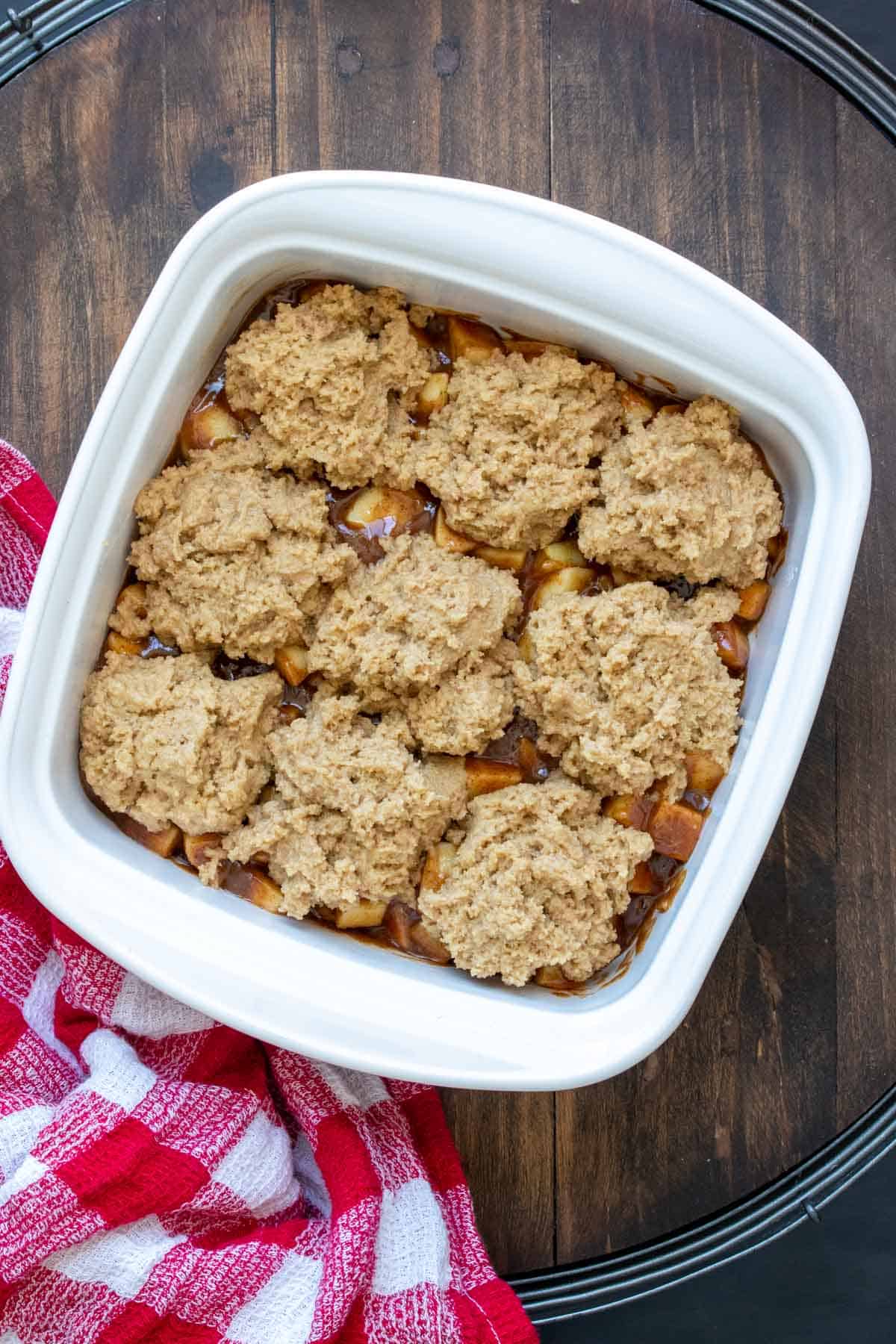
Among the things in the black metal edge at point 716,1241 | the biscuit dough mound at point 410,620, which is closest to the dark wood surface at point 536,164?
the black metal edge at point 716,1241

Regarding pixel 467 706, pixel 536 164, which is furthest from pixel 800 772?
pixel 536 164

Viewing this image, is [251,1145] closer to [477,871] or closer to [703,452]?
[477,871]

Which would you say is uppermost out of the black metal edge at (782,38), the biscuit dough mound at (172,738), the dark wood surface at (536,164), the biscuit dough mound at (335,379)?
the black metal edge at (782,38)

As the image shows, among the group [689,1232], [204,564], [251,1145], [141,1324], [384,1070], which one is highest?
[204,564]

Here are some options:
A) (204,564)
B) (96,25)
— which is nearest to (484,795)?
(204,564)

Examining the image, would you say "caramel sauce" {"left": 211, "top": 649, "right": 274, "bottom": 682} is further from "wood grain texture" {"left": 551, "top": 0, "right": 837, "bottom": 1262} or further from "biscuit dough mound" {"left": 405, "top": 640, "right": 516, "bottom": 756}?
"wood grain texture" {"left": 551, "top": 0, "right": 837, "bottom": 1262}

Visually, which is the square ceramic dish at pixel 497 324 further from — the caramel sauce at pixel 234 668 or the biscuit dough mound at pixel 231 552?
the caramel sauce at pixel 234 668

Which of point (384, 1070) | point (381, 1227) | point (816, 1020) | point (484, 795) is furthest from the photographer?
point (816, 1020)
